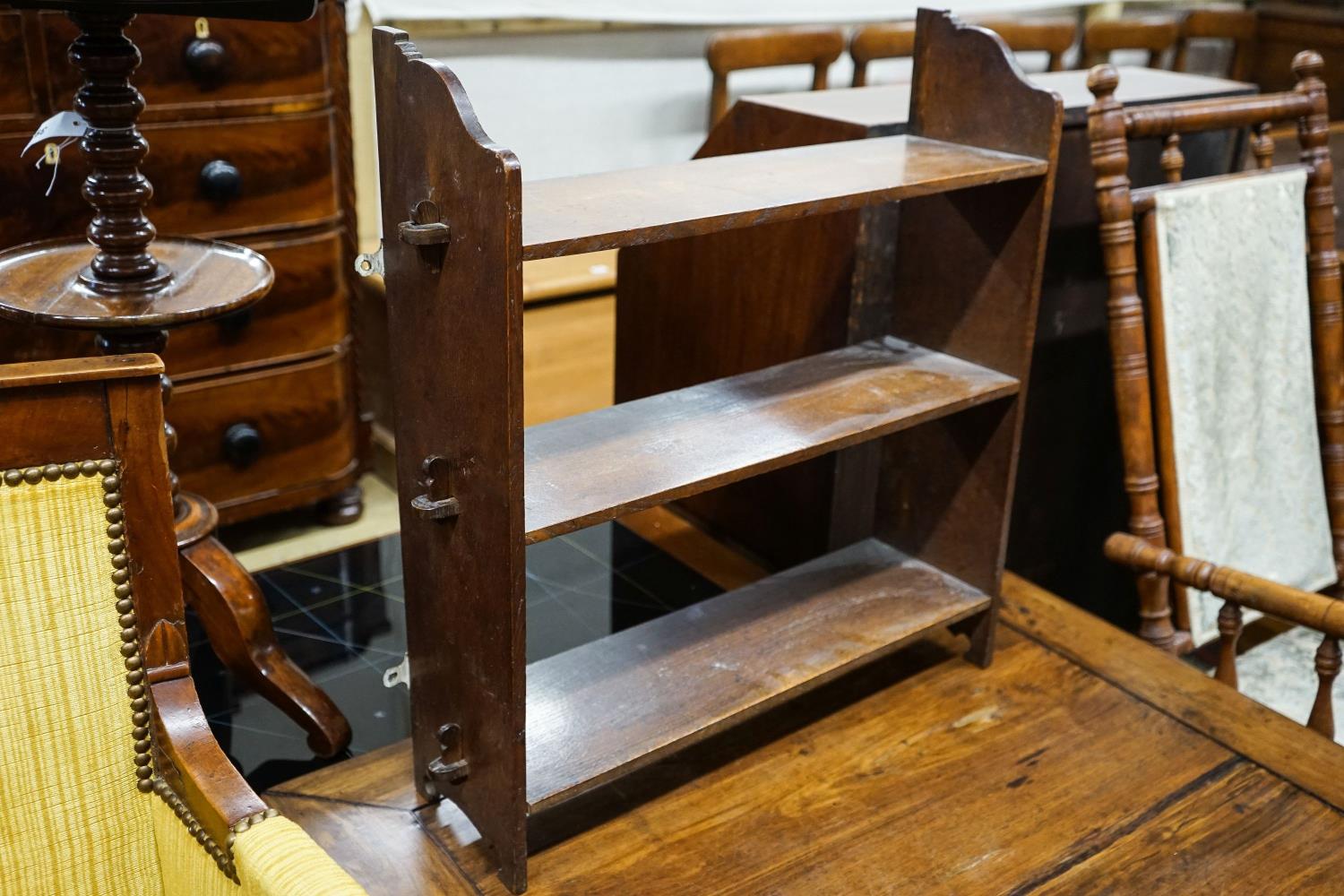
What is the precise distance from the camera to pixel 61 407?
0.99m

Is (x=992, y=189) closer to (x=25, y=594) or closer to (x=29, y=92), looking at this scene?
(x=25, y=594)

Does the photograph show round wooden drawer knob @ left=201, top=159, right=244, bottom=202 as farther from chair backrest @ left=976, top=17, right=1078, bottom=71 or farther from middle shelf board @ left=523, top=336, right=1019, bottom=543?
chair backrest @ left=976, top=17, right=1078, bottom=71

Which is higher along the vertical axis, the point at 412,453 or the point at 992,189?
the point at 992,189

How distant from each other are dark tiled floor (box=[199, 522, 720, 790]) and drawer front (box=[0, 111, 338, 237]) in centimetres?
63

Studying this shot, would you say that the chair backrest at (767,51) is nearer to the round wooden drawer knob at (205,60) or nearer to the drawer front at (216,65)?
the drawer front at (216,65)

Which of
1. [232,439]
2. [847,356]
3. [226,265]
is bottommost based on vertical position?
[232,439]

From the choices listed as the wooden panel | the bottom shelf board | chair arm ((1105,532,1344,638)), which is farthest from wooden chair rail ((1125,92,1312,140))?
the wooden panel

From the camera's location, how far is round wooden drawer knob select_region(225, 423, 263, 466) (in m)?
2.25

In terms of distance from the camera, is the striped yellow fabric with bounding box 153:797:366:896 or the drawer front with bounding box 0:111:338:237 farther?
the drawer front with bounding box 0:111:338:237

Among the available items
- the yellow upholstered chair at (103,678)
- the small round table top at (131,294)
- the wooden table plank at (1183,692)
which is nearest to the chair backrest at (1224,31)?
the wooden table plank at (1183,692)

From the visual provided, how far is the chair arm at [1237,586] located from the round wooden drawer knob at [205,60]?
1.55 metres

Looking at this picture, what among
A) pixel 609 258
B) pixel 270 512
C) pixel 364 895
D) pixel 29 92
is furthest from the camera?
pixel 609 258

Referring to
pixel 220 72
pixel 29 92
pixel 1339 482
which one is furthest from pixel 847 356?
pixel 29 92

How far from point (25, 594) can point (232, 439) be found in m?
1.28
